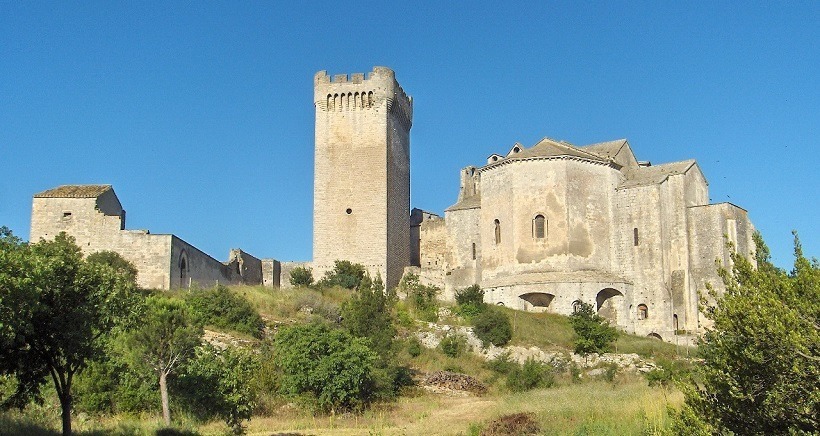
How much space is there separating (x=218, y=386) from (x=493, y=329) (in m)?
15.5

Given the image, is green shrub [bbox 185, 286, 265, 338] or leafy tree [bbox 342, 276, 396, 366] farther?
green shrub [bbox 185, 286, 265, 338]

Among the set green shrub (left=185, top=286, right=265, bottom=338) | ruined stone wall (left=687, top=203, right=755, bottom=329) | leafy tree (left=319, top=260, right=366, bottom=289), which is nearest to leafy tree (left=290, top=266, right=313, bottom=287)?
leafy tree (left=319, top=260, right=366, bottom=289)

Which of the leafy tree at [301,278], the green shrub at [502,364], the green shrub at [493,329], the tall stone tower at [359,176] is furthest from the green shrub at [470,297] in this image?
the leafy tree at [301,278]

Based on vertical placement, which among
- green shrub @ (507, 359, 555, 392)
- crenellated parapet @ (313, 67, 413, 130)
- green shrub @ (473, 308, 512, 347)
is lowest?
green shrub @ (507, 359, 555, 392)

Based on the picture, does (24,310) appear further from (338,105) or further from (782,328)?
(338,105)

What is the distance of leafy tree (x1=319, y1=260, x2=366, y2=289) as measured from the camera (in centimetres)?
4000

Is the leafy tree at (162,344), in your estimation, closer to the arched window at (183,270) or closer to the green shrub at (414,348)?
the green shrub at (414,348)

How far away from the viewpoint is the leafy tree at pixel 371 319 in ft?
91.8

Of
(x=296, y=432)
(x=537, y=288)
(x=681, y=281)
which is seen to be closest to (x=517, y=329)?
(x=537, y=288)

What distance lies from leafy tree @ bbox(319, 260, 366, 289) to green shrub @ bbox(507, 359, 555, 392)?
1267 cm

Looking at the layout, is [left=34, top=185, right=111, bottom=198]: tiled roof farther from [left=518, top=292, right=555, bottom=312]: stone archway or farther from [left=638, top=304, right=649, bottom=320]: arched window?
[left=638, top=304, right=649, bottom=320]: arched window

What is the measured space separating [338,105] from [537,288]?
1437 centimetres

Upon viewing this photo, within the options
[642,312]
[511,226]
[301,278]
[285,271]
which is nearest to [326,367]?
[301,278]

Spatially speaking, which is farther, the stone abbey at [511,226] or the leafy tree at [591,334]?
the stone abbey at [511,226]
